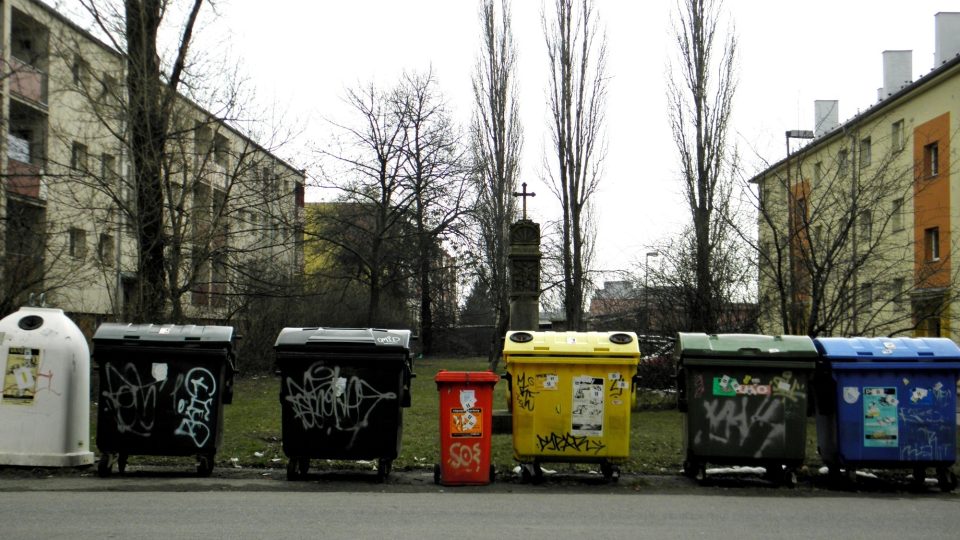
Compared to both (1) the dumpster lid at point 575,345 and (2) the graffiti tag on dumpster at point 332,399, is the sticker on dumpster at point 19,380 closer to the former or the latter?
(2) the graffiti tag on dumpster at point 332,399

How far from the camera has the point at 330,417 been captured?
8.45 meters

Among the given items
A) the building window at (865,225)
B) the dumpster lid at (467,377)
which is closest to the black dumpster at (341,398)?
the dumpster lid at (467,377)

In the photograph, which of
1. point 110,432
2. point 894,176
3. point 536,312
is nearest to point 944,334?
point 894,176

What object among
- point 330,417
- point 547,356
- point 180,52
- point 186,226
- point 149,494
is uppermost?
point 180,52

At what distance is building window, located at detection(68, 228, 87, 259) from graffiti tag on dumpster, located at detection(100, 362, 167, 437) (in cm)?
1111

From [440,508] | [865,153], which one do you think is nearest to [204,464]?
[440,508]

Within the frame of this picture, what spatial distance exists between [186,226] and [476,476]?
10921 millimetres

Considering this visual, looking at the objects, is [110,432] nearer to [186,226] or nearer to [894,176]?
[186,226]

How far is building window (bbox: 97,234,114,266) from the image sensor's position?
695 inches

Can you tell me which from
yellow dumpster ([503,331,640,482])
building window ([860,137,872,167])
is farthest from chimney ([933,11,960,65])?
yellow dumpster ([503,331,640,482])

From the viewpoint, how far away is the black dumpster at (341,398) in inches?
332

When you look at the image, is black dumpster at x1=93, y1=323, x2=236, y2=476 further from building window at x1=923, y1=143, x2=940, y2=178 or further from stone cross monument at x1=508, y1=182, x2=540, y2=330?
building window at x1=923, y1=143, x2=940, y2=178

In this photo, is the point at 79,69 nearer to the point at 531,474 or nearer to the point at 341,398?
the point at 341,398

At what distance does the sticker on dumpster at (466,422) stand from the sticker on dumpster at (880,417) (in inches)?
140
